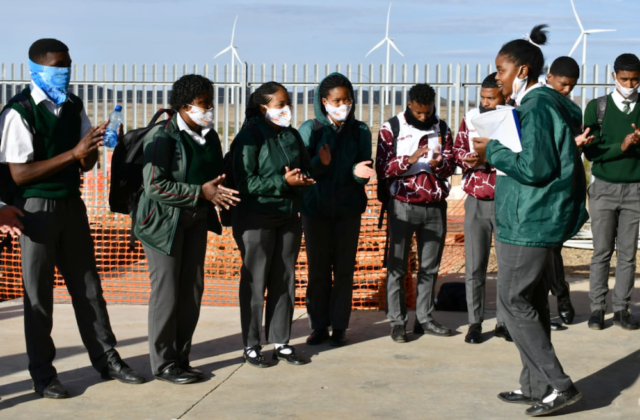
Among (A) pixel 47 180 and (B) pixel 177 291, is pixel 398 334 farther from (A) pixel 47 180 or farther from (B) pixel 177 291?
(A) pixel 47 180

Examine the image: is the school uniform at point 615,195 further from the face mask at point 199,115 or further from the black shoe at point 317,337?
the face mask at point 199,115

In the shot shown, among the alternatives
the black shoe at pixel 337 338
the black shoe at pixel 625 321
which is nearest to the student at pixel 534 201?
the black shoe at pixel 337 338

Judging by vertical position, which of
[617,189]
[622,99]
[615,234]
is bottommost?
[615,234]

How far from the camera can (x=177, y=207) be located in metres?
5.83

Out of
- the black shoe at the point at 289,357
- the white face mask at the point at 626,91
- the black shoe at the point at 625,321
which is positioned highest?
the white face mask at the point at 626,91

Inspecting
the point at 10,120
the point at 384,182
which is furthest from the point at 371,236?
the point at 10,120

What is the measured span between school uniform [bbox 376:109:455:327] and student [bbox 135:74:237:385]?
5.79 feet

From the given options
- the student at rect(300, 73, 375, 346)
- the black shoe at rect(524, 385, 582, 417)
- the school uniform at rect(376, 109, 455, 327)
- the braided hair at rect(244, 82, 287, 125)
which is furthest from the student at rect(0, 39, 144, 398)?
the black shoe at rect(524, 385, 582, 417)

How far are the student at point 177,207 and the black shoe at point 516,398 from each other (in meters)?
2.05

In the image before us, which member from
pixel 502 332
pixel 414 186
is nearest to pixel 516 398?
pixel 502 332

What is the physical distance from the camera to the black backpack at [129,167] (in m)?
5.93

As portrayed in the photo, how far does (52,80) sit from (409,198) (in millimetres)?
3047

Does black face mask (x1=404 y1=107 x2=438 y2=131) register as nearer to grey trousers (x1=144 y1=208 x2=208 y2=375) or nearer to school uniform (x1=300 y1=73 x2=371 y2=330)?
school uniform (x1=300 y1=73 x2=371 y2=330)

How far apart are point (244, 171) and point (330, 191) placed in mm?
913
